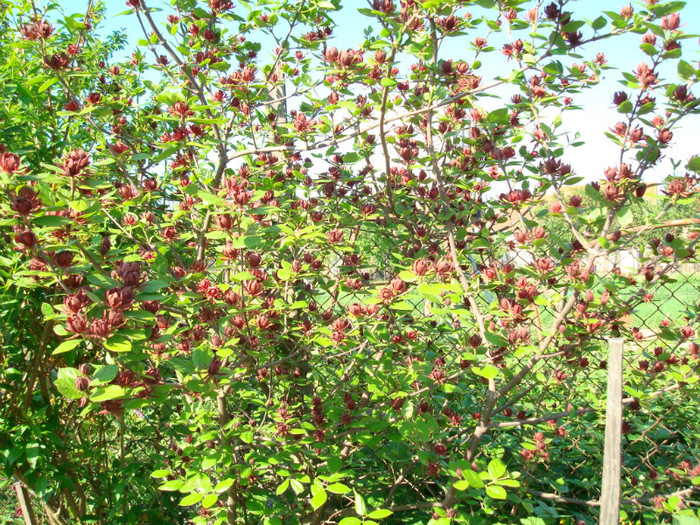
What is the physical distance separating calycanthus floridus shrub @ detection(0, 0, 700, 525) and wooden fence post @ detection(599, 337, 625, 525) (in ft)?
1.11

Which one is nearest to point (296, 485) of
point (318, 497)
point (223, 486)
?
point (318, 497)

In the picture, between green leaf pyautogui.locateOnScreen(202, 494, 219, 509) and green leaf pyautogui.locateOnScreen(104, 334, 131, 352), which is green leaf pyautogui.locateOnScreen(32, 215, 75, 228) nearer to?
green leaf pyautogui.locateOnScreen(104, 334, 131, 352)

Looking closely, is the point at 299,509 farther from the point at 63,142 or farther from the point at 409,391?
the point at 63,142

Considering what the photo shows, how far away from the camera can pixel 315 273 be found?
1676 millimetres

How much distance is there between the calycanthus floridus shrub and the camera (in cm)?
143

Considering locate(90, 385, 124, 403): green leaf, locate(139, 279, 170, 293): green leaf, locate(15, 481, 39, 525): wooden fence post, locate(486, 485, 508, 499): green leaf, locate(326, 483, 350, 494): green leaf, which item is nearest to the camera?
locate(90, 385, 124, 403): green leaf

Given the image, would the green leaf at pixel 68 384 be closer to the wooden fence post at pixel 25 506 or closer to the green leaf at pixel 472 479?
the green leaf at pixel 472 479

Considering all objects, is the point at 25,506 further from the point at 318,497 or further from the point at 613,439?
the point at 613,439

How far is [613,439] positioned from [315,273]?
99cm

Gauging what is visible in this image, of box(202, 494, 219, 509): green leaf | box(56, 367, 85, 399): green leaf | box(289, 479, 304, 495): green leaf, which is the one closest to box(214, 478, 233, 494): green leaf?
box(202, 494, 219, 509): green leaf

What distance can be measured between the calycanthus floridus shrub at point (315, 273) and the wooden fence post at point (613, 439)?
1.11ft

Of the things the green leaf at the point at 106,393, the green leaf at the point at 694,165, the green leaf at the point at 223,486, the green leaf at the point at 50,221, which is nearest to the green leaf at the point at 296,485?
the green leaf at the point at 223,486

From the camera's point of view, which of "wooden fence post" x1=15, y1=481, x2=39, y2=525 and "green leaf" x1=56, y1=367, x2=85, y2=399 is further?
Answer: "wooden fence post" x1=15, y1=481, x2=39, y2=525

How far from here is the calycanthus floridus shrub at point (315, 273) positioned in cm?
143
